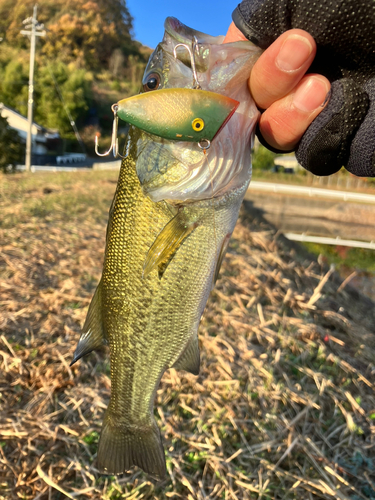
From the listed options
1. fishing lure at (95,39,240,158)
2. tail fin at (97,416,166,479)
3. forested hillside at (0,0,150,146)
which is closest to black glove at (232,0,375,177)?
fishing lure at (95,39,240,158)

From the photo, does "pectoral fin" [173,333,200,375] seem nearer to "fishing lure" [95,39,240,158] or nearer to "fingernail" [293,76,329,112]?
"fishing lure" [95,39,240,158]

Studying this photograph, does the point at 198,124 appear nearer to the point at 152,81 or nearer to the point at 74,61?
the point at 152,81

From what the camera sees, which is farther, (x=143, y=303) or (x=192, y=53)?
(x=143, y=303)

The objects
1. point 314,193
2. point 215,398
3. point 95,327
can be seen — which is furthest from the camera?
point 314,193

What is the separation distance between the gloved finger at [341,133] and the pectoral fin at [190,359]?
0.91 m

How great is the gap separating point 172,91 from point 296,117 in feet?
1.65

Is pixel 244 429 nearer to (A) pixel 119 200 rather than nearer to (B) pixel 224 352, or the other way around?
(B) pixel 224 352

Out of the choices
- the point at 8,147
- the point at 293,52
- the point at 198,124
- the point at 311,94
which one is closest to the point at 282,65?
the point at 293,52

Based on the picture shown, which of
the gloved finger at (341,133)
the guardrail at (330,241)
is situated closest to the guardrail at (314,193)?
the guardrail at (330,241)

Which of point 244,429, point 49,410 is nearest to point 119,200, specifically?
point 49,410

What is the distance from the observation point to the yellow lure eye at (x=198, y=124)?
1.12 meters

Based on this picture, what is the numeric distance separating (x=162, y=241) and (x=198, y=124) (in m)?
0.43

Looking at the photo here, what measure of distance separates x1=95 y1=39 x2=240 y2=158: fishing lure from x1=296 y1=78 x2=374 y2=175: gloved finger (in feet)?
1.30

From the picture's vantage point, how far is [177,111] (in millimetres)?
1104
